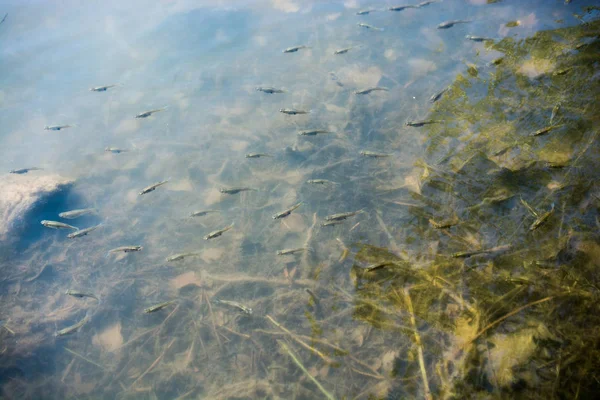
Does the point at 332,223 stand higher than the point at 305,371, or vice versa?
the point at 332,223

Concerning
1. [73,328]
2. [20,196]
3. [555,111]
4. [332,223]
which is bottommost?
[73,328]

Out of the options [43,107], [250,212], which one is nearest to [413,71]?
[250,212]

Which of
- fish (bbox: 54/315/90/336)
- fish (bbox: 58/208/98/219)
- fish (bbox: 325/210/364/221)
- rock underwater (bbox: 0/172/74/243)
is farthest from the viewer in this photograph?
rock underwater (bbox: 0/172/74/243)

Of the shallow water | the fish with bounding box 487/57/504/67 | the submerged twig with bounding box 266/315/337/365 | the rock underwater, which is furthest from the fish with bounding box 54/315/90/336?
the fish with bounding box 487/57/504/67

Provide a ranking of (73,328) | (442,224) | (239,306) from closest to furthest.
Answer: (442,224) → (239,306) → (73,328)

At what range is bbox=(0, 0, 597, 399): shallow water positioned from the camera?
4.61 m

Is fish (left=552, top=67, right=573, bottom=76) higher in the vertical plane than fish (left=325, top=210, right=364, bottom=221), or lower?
higher

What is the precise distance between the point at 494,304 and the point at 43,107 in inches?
875

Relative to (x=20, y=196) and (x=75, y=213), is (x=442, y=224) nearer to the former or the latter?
(x=75, y=213)

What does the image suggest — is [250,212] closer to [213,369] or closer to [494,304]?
[213,369]

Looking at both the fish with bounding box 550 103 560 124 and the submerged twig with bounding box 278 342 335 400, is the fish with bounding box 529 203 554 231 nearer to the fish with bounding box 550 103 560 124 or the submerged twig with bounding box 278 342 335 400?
the fish with bounding box 550 103 560 124

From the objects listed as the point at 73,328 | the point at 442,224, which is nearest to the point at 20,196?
the point at 73,328

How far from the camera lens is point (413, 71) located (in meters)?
10.5

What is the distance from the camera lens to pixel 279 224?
7.09 metres
